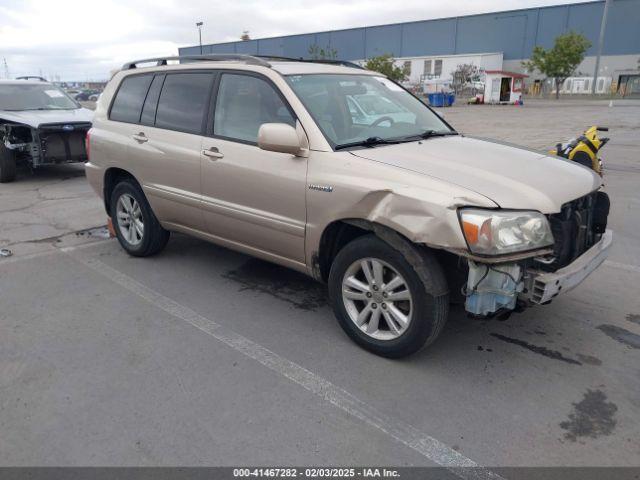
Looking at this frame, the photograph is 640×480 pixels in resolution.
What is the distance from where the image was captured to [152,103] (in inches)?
193

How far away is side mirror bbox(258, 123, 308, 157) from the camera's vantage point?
344 centimetres

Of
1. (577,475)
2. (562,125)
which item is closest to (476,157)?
(577,475)

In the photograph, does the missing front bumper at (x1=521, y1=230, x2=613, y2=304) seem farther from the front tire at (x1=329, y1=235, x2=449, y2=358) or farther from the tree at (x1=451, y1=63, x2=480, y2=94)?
the tree at (x1=451, y1=63, x2=480, y2=94)

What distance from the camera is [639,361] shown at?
3.35 meters

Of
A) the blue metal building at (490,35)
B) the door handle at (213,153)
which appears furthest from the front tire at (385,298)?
the blue metal building at (490,35)

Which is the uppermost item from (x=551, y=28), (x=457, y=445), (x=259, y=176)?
(x=551, y=28)

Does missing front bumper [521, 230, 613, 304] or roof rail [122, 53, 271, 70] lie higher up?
roof rail [122, 53, 271, 70]

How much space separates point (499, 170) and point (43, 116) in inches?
366

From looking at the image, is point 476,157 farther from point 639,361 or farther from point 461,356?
point 639,361

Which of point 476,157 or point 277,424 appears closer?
point 277,424

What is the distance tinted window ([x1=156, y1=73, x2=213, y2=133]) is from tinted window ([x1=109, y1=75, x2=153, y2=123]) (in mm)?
347

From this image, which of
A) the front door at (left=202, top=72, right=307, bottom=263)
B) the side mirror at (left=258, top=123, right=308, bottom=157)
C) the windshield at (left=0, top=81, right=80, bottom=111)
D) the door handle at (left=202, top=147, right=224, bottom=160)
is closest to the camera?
the side mirror at (left=258, top=123, right=308, bottom=157)

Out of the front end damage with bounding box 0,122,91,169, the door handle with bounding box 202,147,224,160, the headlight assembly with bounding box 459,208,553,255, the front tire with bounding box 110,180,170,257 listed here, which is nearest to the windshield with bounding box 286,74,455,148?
the door handle with bounding box 202,147,224,160

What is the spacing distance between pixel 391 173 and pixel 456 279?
76 centimetres
